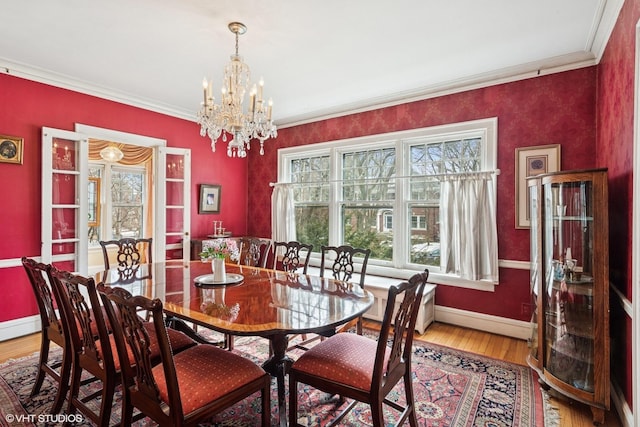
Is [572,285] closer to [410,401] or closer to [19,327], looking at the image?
[410,401]

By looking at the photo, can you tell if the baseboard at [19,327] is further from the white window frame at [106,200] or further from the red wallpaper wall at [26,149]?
the white window frame at [106,200]

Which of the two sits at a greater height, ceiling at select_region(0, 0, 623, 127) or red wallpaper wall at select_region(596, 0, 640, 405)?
ceiling at select_region(0, 0, 623, 127)

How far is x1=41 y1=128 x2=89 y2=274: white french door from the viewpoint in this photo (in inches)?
129

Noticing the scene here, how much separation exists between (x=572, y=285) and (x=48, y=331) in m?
3.61

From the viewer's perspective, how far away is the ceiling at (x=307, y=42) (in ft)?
7.23

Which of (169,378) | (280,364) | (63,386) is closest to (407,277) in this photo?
(280,364)

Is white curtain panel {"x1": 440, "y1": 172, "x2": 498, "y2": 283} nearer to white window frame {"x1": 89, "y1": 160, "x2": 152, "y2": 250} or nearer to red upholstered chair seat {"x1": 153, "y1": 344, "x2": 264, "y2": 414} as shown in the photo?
red upholstered chair seat {"x1": 153, "y1": 344, "x2": 264, "y2": 414}

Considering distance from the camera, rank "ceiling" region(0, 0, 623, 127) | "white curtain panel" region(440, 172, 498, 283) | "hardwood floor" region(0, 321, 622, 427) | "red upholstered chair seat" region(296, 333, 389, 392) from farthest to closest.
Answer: "white curtain panel" region(440, 172, 498, 283) < "hardwood floor" region(0, 321, 622, 427) < "ceiling" region(0, 0, 623, 127) < "red upholstered chair seat" region(296, 333, 389, 392)

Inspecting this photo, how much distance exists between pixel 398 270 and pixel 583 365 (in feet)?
6.39

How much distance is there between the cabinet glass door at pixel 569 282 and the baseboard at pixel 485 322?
0.88 meters

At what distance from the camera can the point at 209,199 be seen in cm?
482

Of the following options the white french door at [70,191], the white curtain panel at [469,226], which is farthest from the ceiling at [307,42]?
the white curtain panel at [469,226]

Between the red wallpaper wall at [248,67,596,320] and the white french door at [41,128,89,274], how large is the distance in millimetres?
3441

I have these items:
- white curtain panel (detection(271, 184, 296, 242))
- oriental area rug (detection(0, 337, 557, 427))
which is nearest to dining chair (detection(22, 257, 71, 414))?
oriental area rug (detection(0, 337, 557, 427))
